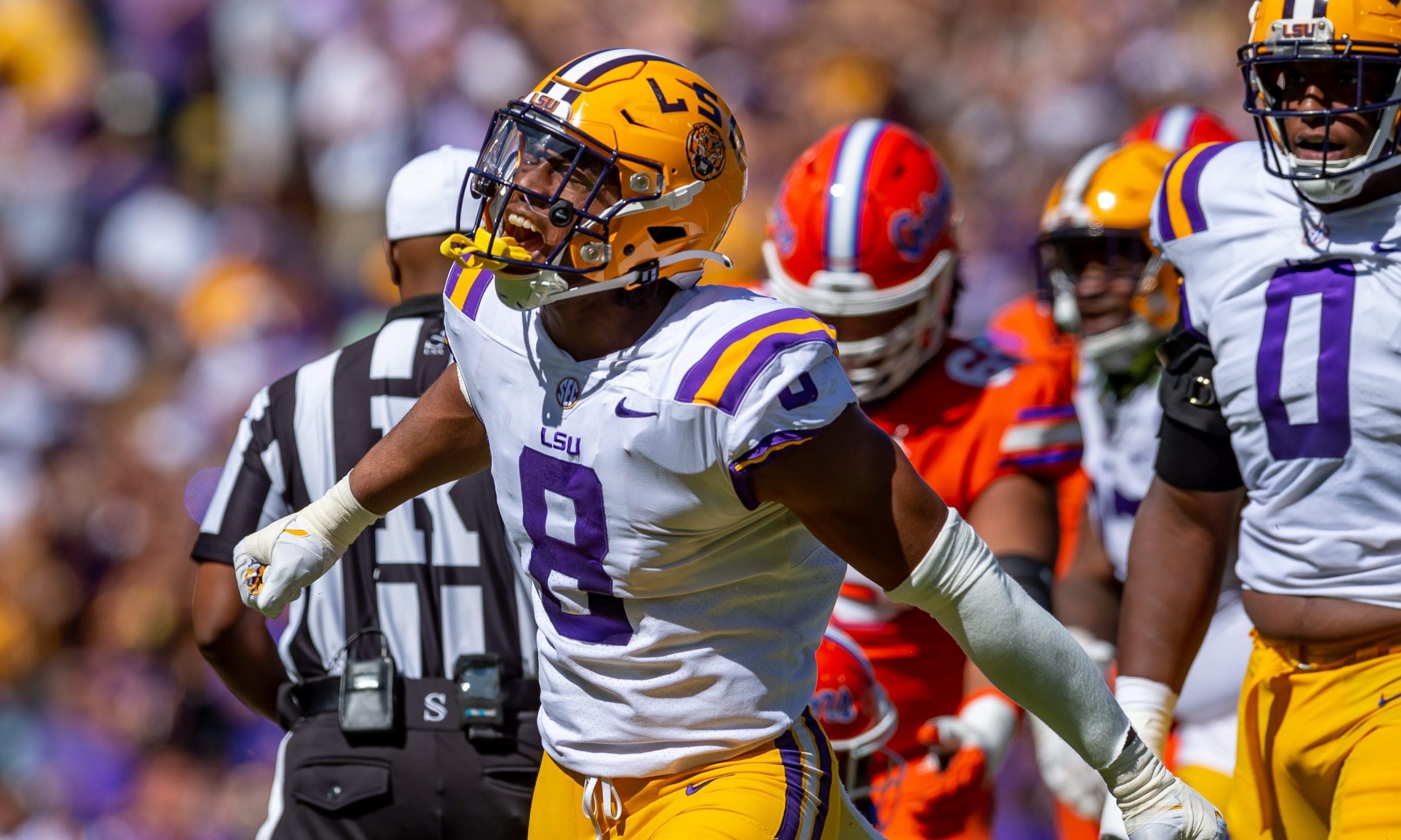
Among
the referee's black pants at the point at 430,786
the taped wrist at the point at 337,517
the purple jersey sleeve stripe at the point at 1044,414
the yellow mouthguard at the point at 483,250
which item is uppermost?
the yellow mouthguard at the point at 483,250

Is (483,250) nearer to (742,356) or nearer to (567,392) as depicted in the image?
(567,392)

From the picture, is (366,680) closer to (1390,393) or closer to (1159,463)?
(1159,463)

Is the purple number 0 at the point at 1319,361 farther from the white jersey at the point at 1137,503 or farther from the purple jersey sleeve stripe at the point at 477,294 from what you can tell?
the purple jersey sleeve stripe at the point at 477,294

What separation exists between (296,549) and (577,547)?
0.58 metres

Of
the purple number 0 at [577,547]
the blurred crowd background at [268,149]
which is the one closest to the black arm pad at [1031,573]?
the purple number 0 at [577,547]

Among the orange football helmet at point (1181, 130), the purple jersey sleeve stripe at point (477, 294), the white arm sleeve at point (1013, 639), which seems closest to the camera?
the white arm sleeve at point (1013, 639)

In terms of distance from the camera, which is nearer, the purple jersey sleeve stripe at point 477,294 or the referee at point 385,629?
the purple jersey sleeve stripe at point 477,294

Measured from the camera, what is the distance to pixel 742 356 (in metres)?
2.43

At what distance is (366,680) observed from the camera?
3500 millimetres

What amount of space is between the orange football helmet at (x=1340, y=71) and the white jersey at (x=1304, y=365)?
0.08 m

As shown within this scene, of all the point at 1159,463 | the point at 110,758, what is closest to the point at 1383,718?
the point at 1159,463

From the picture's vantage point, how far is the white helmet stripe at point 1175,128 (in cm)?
565

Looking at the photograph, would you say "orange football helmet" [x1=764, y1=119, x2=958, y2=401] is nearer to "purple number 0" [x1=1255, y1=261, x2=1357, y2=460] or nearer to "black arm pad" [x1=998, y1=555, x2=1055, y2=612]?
"black arm pad" [x1=998, y1=555, x2=1055, y2=612]

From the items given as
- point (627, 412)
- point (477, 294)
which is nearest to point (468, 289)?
point (477, 294)
